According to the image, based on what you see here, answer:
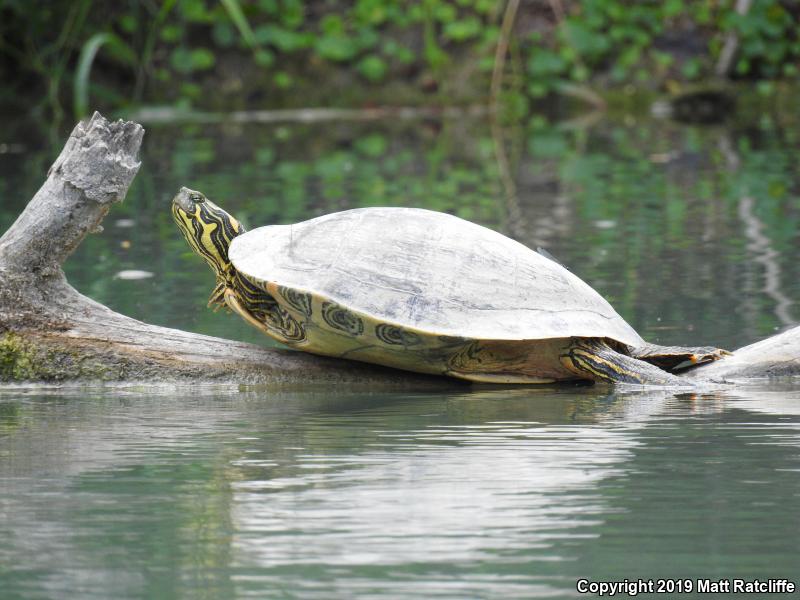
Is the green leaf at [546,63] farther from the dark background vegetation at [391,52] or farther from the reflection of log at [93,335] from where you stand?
the reflection of log at [93,335]

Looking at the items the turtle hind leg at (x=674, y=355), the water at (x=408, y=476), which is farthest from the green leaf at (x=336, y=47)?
the turtle hind leg at (x=674, y=355)

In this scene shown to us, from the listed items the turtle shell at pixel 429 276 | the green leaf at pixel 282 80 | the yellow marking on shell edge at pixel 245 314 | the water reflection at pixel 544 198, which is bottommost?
the yellow marking on shell edge at pixel 245 314

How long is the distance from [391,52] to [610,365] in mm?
12207

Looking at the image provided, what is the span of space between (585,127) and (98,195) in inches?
424

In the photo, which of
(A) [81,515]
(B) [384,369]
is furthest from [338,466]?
(B) [384,369]

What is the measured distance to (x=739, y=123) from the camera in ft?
46.1

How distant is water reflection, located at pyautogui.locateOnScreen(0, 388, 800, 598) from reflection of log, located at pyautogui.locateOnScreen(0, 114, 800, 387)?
123 mm

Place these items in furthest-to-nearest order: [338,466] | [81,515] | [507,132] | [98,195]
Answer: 1. [507,132]
2. [98,195]
3. [338,466]
4. [81,515]

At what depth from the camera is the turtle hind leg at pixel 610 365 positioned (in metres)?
3.79

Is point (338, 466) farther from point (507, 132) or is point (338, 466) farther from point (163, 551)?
point (507, 132)

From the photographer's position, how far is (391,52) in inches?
614

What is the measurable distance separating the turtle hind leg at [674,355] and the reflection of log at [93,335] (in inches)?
1.3

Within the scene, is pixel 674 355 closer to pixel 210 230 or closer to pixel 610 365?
pixel 610 365

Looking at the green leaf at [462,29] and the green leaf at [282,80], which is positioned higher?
the green leaf at [462,29]
